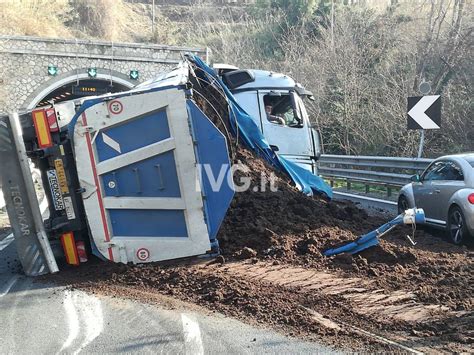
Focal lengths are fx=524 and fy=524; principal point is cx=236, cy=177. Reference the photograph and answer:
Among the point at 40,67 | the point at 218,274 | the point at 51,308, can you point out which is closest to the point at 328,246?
the point at 218,274

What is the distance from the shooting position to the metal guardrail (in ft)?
48.9

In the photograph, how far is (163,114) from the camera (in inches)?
241

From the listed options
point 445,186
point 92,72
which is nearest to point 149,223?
point 445,186

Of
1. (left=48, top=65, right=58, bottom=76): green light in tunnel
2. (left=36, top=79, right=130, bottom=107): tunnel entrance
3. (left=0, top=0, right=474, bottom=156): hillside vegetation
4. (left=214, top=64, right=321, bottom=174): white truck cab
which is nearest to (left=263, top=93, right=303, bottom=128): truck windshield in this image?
(left=214, top=64, right=321, bottom=174): white truck cab

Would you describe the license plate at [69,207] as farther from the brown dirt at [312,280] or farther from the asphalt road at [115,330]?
the asphalt road at [115,330]

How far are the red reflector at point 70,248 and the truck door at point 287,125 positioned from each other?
4.56m

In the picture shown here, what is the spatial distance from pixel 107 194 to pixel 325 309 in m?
2.88

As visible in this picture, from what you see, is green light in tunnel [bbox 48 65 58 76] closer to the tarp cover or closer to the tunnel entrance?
the tunnel entrance

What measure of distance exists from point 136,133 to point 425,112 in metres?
9.08

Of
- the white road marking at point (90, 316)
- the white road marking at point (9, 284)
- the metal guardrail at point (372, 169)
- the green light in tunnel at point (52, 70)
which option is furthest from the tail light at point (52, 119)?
the green light in tunnel at point (52, 70)

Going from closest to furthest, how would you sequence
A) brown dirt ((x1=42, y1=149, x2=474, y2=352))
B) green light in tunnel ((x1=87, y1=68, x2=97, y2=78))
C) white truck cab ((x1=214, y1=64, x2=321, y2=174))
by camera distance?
brown dirt ((x1=42, y1=149, x2=474, y2=352))
white truck cab ((x1=214, y1=64, x2=321, y2=174))
green light in tunnel ((x1=87, y1=68, x2=97, y2=78))

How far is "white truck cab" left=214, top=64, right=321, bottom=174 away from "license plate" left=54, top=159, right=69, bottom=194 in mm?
4367

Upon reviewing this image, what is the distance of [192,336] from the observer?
4418mm

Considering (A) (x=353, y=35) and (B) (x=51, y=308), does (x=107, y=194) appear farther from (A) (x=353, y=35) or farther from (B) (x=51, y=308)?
(A) (x=353, y=35)
